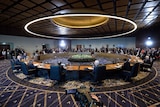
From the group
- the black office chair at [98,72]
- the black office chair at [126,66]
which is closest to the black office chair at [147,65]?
the black office chair at [126,66]

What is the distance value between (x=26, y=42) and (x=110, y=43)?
46.7 feet

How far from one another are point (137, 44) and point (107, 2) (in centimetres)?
1456

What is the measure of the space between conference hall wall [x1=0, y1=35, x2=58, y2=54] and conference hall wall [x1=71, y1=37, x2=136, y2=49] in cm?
595

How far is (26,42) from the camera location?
631 inches

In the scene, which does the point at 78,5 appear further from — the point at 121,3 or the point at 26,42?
the point at 26,42

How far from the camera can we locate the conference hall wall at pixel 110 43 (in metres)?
18.6

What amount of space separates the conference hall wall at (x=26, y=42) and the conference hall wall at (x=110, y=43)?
5.95m

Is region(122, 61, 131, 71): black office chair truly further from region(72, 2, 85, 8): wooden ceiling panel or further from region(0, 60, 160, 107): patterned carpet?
region(72, 2, 85, 8): wooden ceiling panel

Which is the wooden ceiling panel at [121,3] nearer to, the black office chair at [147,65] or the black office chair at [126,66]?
the black office chair at [126,66]

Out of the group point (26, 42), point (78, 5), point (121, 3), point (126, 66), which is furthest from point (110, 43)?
point (78, 5)

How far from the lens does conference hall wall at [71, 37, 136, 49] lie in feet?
61.1

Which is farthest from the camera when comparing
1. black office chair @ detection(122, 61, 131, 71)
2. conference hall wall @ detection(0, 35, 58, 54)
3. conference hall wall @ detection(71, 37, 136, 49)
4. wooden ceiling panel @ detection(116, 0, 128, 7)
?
conference hall wall @ detection(71, 37, 136, 49)

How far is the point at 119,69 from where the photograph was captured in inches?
203

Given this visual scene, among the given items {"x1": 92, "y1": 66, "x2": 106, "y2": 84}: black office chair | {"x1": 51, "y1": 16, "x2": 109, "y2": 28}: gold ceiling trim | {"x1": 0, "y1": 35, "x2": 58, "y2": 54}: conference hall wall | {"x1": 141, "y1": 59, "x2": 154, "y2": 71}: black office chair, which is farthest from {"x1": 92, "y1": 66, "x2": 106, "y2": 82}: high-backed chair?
{"x1": 0, "y1": 35, "x2": 58, "y2": 54}: conference hall wall
